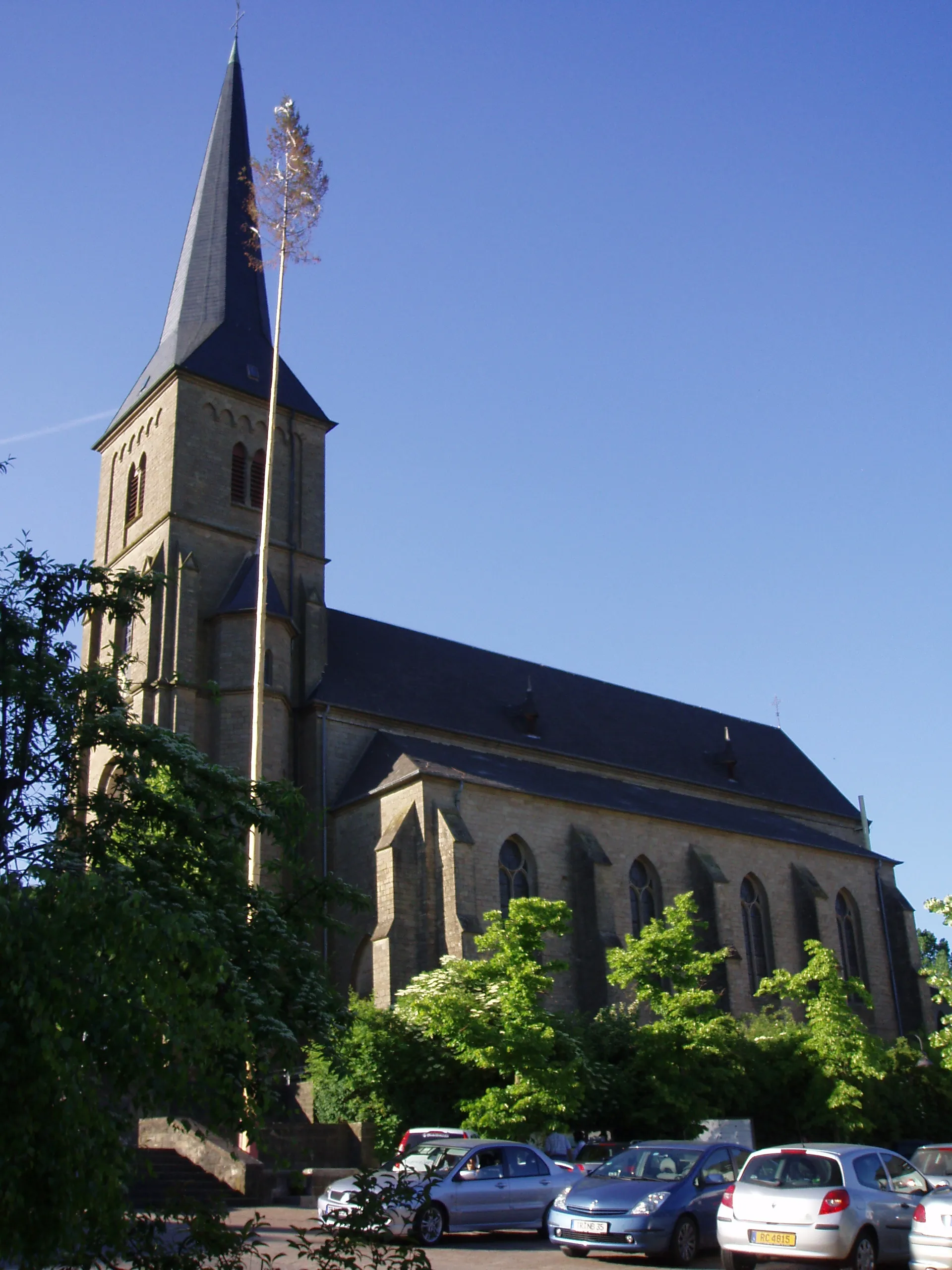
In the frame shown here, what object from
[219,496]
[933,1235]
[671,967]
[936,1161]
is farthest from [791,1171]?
[219,496]

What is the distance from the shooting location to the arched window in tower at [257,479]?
3697cm

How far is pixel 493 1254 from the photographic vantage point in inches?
588

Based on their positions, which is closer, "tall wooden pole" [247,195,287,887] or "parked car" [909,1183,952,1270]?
"parked car" [909,1183,952,1270]

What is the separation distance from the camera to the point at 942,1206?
12484 millimetres

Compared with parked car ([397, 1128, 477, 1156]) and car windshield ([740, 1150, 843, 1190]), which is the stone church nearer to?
parked car ([397, 1128, 477, 1156])

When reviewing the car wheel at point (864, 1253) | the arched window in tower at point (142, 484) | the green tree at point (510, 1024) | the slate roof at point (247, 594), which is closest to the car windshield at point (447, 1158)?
the green tree at point (510, 1024)

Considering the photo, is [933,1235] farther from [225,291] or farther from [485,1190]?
[225,291]

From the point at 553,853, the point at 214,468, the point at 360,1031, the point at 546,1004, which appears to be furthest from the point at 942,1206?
the point at 214,468

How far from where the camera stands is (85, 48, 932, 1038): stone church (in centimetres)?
3152

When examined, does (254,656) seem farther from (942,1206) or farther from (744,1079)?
(942,1206)

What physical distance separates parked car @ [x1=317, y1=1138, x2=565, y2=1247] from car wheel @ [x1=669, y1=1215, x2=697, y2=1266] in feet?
9.93

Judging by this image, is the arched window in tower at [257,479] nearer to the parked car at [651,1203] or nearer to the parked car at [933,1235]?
the parked car at [651,1203]

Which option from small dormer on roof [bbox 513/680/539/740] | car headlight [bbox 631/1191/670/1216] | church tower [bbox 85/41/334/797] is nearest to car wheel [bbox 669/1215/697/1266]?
car headlight [bbox 631/1191/670/1216]

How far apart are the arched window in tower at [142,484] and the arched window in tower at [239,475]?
271cm
